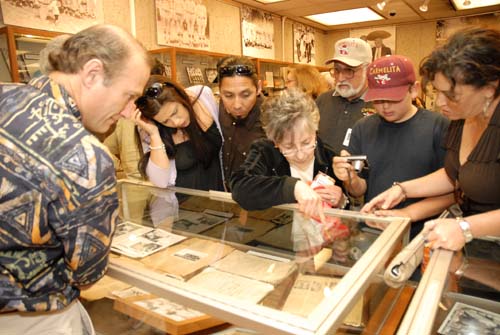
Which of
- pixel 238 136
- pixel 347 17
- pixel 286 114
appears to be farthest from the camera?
pixel 347 17

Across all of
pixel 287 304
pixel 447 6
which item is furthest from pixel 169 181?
pixel 447 6

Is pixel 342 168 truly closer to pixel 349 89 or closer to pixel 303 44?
pixel 349 89

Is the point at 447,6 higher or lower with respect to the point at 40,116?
higher

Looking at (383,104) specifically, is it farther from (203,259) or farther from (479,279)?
(203,259)

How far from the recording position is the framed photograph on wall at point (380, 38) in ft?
24.9

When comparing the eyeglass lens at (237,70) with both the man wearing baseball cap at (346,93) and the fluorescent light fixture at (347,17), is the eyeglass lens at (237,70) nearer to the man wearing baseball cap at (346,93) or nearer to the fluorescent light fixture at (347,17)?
the man wearing baseball cap at (346,93)

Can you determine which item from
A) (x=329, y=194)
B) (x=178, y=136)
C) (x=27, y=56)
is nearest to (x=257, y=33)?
(x=27, y=56)

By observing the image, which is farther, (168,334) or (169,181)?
(169,181)

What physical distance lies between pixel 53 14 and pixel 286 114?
278 cm

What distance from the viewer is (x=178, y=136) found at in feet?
7.24

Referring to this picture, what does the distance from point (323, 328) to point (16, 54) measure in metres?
3.12

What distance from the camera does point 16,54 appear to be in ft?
9.53

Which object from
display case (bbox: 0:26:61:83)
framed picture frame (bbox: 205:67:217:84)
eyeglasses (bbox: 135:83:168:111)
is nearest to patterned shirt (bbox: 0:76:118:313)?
eyeglasses (bbox: 135:83:168:111)

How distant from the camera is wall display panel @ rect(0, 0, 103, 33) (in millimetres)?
3066
